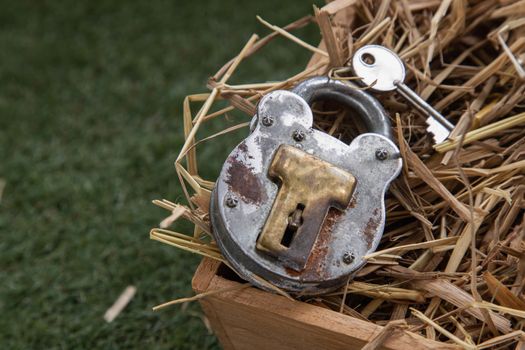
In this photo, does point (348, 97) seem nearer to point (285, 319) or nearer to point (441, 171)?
point (441, 171)

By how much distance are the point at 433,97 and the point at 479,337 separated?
1.30 ft

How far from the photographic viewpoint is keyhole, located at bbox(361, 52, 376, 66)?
1.01m

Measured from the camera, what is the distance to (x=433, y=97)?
111 centimetres

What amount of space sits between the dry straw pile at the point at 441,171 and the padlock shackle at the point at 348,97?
0.04 meters

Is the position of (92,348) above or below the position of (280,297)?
below

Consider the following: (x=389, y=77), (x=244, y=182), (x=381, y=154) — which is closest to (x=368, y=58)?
(x=389, y=77)

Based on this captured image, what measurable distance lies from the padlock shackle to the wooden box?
26 centimetres

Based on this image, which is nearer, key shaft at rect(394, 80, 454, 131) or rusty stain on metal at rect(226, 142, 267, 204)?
rusty stain on metal at rect(226, 142, 267, 204)

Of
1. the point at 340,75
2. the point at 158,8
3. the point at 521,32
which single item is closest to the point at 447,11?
the point at 521,32

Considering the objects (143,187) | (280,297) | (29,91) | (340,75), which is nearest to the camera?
(280,297)

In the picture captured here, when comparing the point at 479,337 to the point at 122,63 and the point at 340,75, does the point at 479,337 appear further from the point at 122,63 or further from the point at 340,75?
the point at 122,63

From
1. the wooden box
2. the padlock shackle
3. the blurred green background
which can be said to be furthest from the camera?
the blurred green background

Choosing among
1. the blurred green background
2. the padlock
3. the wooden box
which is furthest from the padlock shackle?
the blurred green background

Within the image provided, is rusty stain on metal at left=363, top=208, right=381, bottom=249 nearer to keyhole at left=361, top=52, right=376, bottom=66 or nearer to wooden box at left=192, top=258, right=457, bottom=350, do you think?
wooden box at left=192, top=258, right=457, bottom=350
